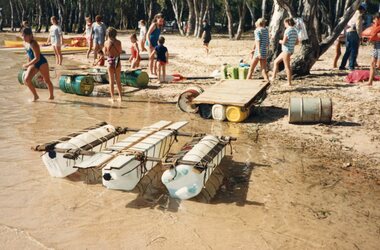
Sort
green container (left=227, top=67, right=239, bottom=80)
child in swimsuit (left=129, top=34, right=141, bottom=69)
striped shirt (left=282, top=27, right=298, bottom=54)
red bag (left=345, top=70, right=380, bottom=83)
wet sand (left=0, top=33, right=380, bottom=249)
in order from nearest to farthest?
wet sand (left=0, top=33, right=380, bottom=249) → striped shirt (left=282, top=27, right=298, bottom=54) → red bag (left=345, top=70, right=380, bottom=83) → green container (left=227, top=67, right=239, bottom=80) → child in swimsuit (left=129, top=34, right=141, bottom=69)

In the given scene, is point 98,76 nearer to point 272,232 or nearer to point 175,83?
point 175,83

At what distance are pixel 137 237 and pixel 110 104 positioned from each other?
6953 mm

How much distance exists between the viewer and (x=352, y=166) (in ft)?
22.6

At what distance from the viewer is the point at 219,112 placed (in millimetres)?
9430

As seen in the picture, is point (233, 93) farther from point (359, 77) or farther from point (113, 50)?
point (359, 77)

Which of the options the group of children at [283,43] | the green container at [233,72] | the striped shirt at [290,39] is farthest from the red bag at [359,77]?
the green container at [233,72]

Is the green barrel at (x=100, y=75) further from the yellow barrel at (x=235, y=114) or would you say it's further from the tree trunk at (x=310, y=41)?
the tree trunk at (x=310, y=41)

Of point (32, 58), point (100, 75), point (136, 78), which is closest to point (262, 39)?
point (136, 78)

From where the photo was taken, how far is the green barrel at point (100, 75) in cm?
1371

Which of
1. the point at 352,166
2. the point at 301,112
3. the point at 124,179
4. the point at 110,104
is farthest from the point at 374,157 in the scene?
the point at 110,104

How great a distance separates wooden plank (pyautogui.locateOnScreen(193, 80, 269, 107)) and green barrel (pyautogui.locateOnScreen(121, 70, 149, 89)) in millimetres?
3310

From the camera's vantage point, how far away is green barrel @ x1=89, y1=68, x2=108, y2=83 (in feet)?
45.0

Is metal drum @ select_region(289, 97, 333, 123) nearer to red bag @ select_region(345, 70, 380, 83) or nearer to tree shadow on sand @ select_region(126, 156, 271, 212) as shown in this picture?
tree shadow on sand @ select_region(126, 156, 271, 212)

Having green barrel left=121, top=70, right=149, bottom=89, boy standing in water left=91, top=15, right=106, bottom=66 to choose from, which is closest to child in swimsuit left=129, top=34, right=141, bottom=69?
boy standing in water left=91, top=15, right=106, bottom=66
